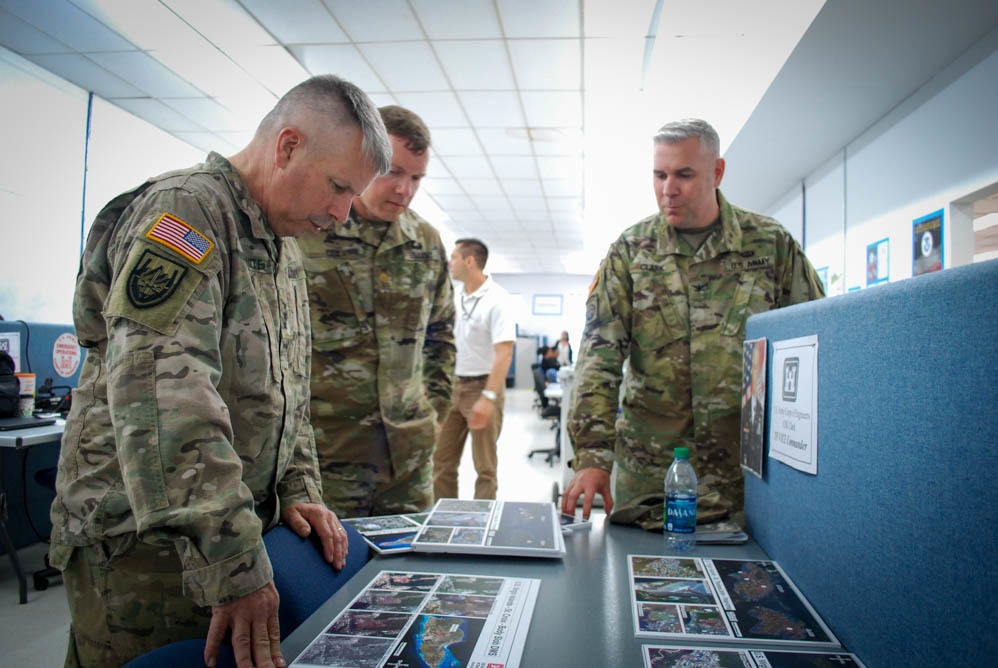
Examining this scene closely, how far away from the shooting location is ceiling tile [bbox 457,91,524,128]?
434 centimetres

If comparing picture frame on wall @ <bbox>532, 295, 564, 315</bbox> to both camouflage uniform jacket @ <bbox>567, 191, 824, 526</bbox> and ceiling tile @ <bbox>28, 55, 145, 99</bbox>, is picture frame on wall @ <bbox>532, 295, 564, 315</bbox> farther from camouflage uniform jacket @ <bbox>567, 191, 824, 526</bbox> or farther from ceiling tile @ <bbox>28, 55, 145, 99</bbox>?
camouflage uniform jacket @ <bbox>567, 191, 824, 526</bbox>

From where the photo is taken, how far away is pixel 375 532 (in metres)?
1.08

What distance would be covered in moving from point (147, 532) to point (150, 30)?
389 centimetres

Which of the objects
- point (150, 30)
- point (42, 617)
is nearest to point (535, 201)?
point (150, 30)

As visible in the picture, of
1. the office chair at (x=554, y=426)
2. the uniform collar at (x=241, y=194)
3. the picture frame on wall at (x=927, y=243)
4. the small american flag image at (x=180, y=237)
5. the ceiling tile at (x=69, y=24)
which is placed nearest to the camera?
the small american flag image at (x=180, y=237)

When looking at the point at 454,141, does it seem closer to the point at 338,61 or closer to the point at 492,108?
the point at 492,108

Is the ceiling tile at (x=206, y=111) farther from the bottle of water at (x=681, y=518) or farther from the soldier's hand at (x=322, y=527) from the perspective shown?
the bottle of water at (x=681, y=518)

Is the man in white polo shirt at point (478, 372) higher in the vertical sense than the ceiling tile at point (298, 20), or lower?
lower

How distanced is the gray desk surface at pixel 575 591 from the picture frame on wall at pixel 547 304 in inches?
558

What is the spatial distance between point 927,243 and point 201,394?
3.45m

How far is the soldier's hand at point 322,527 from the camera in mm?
929

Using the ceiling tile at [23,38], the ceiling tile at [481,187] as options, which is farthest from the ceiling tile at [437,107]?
the ceiling tile at [23,38]

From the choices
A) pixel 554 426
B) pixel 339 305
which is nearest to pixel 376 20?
pixel 339 305

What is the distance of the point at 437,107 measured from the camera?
14.9 ft
